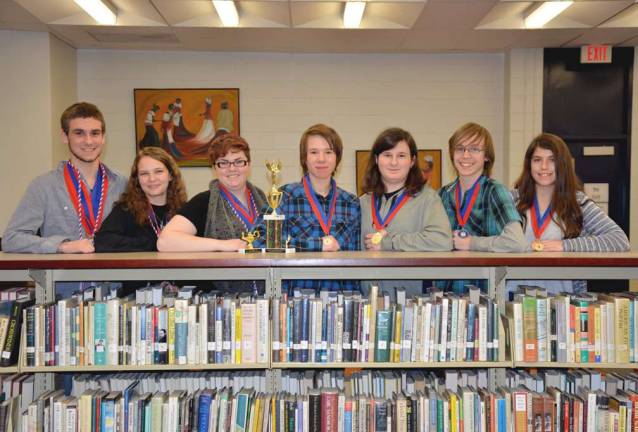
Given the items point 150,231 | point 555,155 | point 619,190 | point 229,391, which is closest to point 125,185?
point 150,231

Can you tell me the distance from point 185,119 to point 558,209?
181 inches

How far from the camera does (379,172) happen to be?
2832mm

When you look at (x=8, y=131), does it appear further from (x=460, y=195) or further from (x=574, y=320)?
(x=574, y=320)

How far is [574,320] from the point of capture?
7.78 feet

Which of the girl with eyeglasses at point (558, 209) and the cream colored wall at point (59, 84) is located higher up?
the cream colored wall at point (59, 84)

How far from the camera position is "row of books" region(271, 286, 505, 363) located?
2.37 meters

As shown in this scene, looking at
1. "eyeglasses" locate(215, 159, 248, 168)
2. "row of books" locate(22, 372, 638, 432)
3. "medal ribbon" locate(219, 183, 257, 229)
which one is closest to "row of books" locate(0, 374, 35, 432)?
"row of books" locate(22, 372, 638, 432)

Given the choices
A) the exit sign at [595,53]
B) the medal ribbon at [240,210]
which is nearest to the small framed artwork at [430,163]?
the exit sign at [595,53]

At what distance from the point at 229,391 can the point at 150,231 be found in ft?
3.11

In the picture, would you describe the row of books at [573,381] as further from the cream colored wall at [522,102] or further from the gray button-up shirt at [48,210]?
the cream colored wall at [522,102]

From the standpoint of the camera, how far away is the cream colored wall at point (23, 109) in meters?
5.58

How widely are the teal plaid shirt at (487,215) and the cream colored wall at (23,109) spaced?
184 inches

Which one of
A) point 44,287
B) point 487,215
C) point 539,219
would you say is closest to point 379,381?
point 487,215

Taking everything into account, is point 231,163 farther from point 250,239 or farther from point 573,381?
point 573,381
